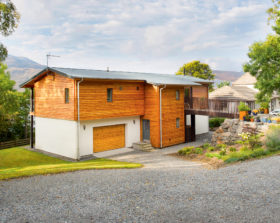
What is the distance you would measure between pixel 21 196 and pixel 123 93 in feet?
39.2

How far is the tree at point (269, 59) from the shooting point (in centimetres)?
2034

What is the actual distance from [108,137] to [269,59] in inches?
604

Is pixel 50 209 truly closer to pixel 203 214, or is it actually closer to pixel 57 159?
pixel 203 214

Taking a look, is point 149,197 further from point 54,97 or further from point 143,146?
point 54,97

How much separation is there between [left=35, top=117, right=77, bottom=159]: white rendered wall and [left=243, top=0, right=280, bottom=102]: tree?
626 inches

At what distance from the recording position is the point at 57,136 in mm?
18047

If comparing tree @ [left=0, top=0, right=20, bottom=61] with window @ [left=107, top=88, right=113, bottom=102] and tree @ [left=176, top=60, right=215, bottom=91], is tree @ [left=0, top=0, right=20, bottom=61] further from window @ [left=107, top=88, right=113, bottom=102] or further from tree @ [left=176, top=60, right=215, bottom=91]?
tree @ [left=176, top=60, right=215, bottom=91]

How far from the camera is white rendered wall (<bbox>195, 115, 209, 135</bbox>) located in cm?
2625

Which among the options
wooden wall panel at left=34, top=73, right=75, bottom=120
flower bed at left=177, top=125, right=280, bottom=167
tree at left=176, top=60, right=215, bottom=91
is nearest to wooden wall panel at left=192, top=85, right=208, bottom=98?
flower bed at left=177, top=125, right=280, bottom=167

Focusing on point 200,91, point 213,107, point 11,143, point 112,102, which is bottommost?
point 11,143

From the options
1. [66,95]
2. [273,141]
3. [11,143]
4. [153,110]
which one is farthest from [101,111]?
[11,143]

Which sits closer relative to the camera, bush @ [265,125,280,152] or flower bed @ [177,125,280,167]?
flower bed @ [177,125,280,167]

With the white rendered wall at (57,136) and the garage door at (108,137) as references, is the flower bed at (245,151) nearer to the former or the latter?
the garage door at (108,137)

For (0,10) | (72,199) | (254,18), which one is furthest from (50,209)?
(254,18)
